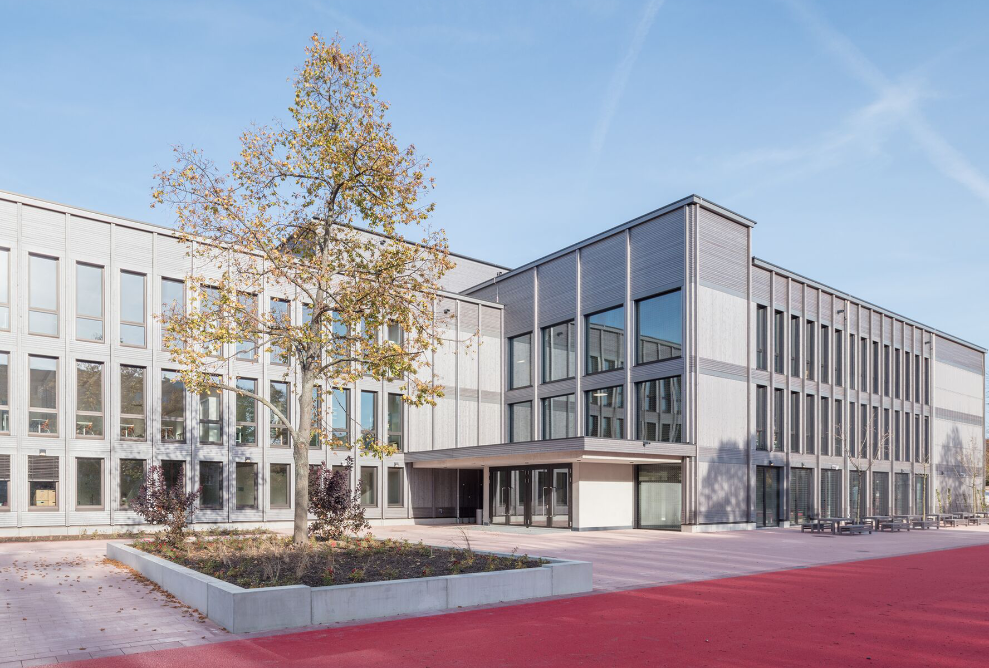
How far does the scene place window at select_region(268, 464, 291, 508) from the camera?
101ft

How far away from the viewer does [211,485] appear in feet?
96.2

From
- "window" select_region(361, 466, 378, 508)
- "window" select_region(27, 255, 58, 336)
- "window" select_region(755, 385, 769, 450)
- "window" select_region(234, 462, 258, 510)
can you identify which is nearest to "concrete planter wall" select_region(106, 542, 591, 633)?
"window" select_region(27, 255, 58, 336)

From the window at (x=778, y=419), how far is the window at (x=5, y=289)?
28.9 meters

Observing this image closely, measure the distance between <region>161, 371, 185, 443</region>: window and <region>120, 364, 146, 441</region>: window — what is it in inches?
28.2

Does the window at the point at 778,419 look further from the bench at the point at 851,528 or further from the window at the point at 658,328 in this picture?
the window at the point at 658,328

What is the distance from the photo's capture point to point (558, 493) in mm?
30219

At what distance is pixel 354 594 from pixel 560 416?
2599cm

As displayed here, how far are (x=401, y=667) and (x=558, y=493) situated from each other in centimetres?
2278

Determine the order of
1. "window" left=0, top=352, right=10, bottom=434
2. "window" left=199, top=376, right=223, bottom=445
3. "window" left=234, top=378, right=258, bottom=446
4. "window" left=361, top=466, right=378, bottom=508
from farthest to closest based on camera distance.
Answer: "window" left=361, top=466, right=378, bottom=508
"window" left=234, top=378, right=258, bottom=446
"window" left=199, top=376, right=223, bottom=445
"window" left=0, top=352, right=10, bottom=434

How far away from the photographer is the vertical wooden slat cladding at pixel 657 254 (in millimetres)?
29969

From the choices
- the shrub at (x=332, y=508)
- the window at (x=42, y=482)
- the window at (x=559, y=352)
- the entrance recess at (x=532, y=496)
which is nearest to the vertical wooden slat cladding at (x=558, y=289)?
the window at (x=559, y=352)

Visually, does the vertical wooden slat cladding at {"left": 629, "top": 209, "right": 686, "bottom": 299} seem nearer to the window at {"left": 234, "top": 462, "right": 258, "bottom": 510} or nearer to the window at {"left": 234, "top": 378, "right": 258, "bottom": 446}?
the window at {"left": 234, "top": 378, "right": 258, "bottom": 446}

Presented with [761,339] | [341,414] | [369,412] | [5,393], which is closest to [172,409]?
[5,393]

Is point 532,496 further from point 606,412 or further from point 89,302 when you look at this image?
point 89,302
